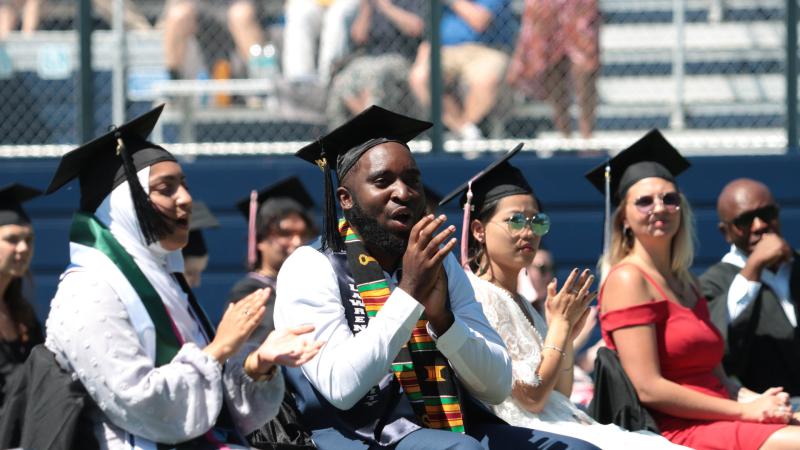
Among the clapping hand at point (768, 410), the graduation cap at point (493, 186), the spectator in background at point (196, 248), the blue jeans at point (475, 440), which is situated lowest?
the clapping hand at point (768, 410)

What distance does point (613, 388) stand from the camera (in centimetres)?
551

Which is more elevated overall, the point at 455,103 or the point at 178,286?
the point at 455,103

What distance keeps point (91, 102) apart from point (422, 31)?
221 cm

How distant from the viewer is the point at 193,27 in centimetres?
857

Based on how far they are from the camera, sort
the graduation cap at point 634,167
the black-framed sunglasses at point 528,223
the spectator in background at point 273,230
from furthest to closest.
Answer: the spectator in background at point 273,230, the graduation cap at point 634,167, the black-framed sunglasses at point 528,223

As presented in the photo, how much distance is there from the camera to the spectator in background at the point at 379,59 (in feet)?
27.3

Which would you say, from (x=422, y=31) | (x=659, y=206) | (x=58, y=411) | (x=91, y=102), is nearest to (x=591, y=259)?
(x=422, y=31)

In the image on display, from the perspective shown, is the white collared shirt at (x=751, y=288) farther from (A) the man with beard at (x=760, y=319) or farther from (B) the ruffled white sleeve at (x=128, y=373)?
(B) the ruffled white sleeve at (x=128, y=373)

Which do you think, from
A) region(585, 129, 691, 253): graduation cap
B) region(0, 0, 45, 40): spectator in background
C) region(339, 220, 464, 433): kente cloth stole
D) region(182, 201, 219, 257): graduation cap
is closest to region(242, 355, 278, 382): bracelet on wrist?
region(339, 220, 464, 433): kente cloth stole

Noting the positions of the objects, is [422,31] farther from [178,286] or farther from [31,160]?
[178,286]

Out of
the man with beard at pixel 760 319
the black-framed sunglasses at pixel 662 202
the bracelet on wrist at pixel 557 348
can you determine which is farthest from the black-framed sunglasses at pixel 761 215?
the bracelet on wrist at pixel 557 348

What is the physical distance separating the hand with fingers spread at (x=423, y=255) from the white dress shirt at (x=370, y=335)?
2.0 inches

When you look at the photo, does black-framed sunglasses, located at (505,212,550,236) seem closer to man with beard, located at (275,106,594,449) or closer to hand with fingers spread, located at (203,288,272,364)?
man with beard, located at (275,106,594,449)

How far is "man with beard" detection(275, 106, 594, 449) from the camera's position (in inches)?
159
